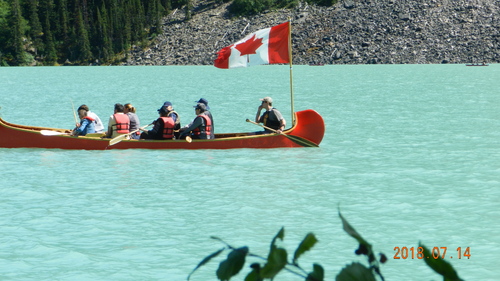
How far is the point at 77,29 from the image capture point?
5871 inches

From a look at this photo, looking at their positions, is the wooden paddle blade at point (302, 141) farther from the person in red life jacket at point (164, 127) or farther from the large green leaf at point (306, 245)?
the large green leaf at point (306, 245)

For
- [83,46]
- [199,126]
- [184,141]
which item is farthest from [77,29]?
[199,126]

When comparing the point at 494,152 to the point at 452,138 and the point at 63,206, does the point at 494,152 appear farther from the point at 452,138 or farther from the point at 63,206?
the point at 63,206

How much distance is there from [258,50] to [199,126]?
2.89 meters

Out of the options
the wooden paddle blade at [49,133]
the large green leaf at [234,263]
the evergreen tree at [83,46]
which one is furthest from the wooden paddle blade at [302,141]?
the evergreen tree at [83,46]

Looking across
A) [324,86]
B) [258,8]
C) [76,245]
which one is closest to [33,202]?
[76,245]

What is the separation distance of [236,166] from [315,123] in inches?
150

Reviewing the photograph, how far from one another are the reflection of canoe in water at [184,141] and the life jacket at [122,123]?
349 millimetres

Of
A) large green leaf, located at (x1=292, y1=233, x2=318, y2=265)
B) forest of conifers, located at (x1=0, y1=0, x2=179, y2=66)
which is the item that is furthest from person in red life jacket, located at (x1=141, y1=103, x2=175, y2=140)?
forest of conifers, located at (x1=0, y1=0, x2=179, y2=66)

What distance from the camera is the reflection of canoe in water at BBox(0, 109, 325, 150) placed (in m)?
20.1

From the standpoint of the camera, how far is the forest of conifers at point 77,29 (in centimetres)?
13962

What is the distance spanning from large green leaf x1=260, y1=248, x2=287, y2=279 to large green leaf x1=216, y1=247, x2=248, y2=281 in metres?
0.09

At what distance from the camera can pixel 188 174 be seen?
664 inches

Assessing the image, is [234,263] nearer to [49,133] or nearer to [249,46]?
[249,46]
